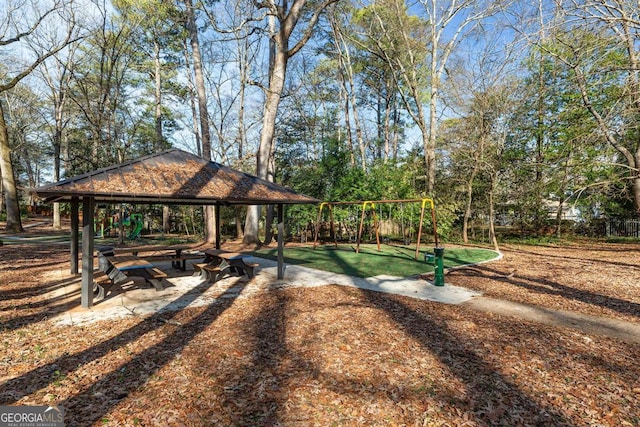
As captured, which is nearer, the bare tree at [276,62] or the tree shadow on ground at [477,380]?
the tree shadow on ground at [477,380]

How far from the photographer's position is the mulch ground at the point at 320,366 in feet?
8.93

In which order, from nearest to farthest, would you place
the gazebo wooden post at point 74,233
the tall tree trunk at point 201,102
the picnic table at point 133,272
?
the picnic table at point 133,272 → the gazebo wooden post at point 74,233 → the tall tree trunk at point 201,102

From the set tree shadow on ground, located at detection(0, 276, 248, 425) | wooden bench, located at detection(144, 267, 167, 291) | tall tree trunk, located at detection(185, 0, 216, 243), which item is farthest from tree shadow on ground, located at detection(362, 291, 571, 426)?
tall tree trunk, located at detection(185, 0, 216, 243)

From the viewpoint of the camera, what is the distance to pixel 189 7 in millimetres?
14719

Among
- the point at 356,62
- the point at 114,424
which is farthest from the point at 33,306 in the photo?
the point at 356,62

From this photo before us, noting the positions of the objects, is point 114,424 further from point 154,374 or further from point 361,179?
point 361,179

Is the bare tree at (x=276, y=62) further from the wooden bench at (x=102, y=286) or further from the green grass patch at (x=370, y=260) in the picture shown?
the wooden bench at (x=102, y=286)

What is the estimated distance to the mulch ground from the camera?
2723mm

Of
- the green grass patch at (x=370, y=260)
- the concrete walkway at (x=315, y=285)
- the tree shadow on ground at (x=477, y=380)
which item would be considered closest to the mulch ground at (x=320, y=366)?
the tree shadow on ground at (x=477, y=380)

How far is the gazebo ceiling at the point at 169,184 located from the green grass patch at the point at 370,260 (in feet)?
10.2

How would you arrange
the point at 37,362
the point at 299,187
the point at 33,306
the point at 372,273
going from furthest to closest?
the point at 299,187 → the point at 372,273 → the point at 33,306 → the point at 37,362

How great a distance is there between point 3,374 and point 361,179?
14594 mm

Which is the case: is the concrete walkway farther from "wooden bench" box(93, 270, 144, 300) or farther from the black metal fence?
the black metal fence

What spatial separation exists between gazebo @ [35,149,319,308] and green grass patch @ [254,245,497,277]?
247cm
